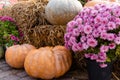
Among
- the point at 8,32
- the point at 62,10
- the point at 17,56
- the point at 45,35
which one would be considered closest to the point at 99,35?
the point at 62,10

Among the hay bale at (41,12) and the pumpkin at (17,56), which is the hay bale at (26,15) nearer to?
the hay bale at (41,12)

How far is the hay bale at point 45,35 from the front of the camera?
3.70 metres

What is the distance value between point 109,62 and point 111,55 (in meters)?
0.09

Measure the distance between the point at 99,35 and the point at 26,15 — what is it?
5.70 ft

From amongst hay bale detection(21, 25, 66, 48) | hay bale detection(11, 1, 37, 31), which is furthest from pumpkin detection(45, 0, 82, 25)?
hay bale detection(11, 1, 37, 31)

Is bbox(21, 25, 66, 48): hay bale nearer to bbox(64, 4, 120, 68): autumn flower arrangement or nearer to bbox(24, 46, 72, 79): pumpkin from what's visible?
bbox(24, 46, 72, 79): pumpkin

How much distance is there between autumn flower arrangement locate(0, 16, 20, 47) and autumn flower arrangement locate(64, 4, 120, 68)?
1562 mm

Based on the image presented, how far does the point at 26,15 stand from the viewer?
13.6ft

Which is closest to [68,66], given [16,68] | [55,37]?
[55,37]

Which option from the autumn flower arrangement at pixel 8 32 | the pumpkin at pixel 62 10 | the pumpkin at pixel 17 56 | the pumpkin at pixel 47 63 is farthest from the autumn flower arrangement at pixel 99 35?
the autumn flower arrangement at pixel 8 32

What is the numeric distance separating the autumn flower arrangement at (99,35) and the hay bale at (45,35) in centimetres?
71

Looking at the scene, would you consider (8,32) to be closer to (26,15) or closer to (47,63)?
(26,15)

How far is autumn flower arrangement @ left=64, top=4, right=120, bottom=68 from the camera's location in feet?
9.01

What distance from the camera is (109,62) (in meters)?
2.87
